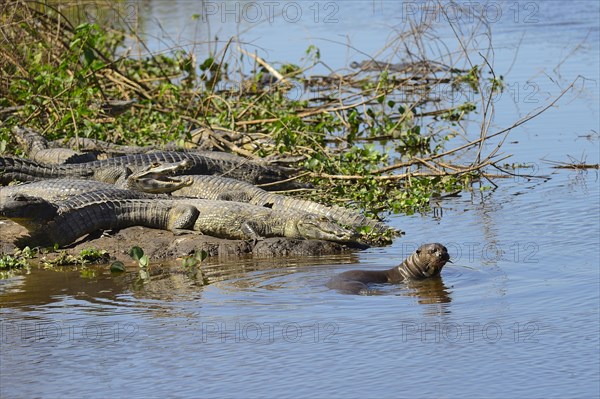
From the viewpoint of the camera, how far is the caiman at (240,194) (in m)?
9.26

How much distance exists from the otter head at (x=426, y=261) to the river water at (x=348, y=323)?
4.4 inches

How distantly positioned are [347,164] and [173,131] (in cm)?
240

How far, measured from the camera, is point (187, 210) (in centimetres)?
912

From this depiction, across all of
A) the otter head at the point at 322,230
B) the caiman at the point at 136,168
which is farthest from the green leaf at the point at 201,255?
the caiman at the point at 136,168

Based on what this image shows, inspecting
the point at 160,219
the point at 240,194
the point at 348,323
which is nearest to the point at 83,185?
the point at 160,219

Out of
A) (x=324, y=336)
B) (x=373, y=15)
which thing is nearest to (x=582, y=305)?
(x=324, y=336)

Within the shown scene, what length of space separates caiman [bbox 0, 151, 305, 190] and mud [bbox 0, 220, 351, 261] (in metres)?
1.62

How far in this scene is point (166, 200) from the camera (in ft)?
30.9

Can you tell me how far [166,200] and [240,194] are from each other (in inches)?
33.9

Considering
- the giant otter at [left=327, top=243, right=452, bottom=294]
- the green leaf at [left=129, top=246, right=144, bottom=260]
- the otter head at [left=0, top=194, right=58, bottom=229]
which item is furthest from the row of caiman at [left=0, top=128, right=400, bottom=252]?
the giant otter at [left=327, top=243, right=452, bottom=294]

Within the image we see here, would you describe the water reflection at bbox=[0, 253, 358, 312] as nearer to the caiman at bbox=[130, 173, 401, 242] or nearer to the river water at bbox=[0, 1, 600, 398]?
the river water at bbox=[0, 1, 600, 398]

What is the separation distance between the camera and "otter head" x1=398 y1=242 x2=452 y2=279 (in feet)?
24.4

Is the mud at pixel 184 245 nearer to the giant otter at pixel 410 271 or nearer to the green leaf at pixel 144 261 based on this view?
the green leaf at pixel 144 261

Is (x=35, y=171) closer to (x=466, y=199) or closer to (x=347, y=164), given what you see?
(x=347, y=164)
